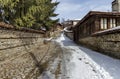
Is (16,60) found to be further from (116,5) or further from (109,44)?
(116,5)

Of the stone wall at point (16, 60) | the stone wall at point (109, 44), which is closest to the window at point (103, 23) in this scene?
the stone wall at point (109, 44)

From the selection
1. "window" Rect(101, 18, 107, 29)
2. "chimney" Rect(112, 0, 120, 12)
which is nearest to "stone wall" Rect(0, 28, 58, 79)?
"window" Rect(101, 18, 107, 29)

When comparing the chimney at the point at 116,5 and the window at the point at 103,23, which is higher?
the chimney at the point at 116,5

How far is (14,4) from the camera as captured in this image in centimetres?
2112

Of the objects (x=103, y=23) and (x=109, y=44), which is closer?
(x=109, y=44)

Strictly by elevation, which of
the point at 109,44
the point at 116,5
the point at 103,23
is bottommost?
the point at 109,44

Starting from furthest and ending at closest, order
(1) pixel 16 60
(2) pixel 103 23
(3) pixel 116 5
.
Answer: (3) pixel 116 5 → (2) pixel 103 23 → (1) pixel 16 60

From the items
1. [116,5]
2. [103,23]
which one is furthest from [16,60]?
[116,5]

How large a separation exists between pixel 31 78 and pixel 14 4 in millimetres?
13513

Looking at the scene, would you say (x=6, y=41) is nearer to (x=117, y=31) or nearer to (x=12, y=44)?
(x=12, y=44)

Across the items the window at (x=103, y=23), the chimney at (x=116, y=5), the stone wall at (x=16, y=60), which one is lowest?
the stone wall at (x=16, y=60)

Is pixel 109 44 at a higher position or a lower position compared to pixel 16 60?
higher

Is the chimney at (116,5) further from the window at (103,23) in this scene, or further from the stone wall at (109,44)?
the stone wall at (109,44)

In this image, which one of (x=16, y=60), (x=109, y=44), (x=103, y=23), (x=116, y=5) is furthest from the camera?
(x=116, y=5)
